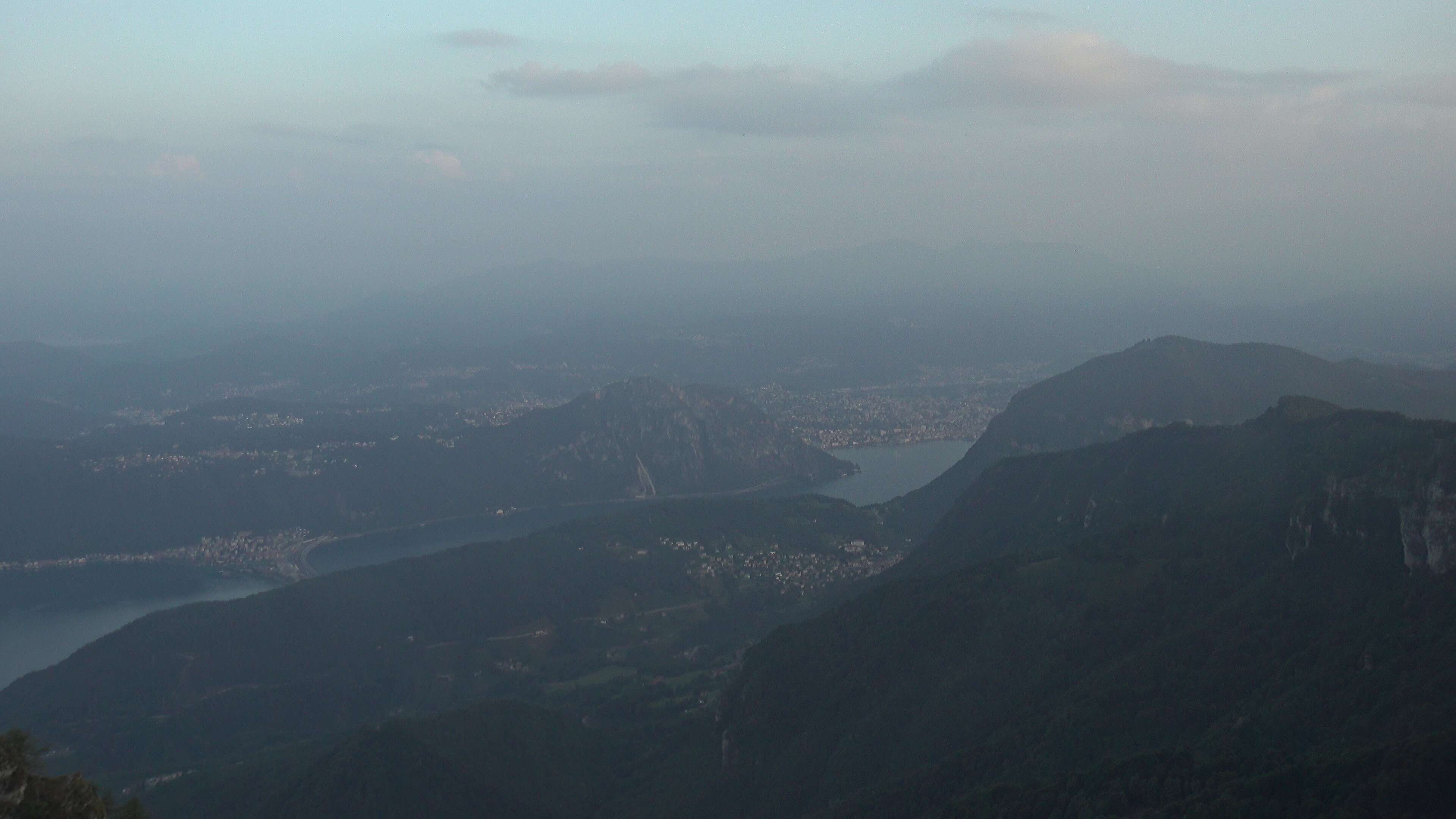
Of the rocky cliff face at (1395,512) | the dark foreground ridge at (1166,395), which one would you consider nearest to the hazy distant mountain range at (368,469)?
the dark foreground ridge at (1166,395)

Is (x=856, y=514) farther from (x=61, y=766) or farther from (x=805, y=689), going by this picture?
(x=61, y=766)

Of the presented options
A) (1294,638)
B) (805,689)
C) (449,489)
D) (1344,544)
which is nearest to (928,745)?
(805,689)

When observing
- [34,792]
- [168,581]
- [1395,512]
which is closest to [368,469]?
[168,581]

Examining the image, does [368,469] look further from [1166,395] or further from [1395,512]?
[1395,512]

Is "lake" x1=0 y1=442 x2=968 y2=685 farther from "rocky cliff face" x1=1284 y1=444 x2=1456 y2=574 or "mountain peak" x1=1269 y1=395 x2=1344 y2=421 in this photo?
"rocky cliff face" x1=1284 y1=444 x2=1456 y2=574

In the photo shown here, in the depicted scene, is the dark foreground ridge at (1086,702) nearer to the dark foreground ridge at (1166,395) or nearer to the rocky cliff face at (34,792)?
Result: the rocky cliff face at (34,792)

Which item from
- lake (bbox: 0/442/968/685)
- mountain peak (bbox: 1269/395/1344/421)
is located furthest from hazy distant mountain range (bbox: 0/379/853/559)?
mountain peak (bbox: 1269/395/1344/421)

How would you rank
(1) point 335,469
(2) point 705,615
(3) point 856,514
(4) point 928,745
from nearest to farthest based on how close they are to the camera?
(4) point 928,745
(2) point 705,615
(3) point 856,514
(1) point 335,469

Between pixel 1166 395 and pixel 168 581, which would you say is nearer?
pixel 168 581
